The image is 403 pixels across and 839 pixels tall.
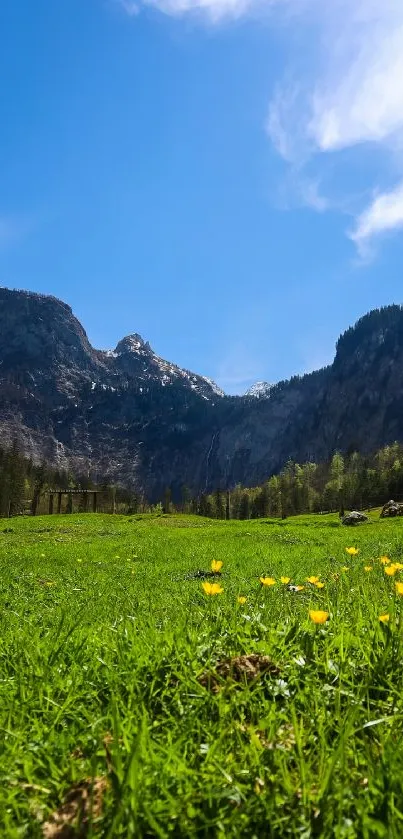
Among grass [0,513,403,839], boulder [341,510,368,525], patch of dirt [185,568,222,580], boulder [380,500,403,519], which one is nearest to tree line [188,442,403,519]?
boulder [380,500,403,519]

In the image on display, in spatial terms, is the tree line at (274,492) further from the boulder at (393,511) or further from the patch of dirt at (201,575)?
the patch of dirt at (201,575)

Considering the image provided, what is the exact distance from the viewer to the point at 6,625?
18.0ft

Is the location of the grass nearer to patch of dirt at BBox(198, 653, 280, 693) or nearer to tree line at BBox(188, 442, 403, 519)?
patch of dirt at BBox(198, 653, 280, 693)

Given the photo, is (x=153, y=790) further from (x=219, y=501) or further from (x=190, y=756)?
(x=219, y=501)

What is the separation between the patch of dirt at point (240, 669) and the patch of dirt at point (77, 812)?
91 centimetres

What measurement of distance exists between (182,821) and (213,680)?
1.07 metres

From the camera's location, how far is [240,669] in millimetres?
2652

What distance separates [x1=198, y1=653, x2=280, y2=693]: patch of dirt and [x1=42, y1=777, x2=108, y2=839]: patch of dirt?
0.91 meters

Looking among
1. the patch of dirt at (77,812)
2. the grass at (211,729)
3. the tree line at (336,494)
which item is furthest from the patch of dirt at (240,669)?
the tree line at (336,494)

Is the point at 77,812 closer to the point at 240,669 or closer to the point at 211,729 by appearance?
the point at 211,729

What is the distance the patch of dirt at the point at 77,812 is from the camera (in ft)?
4.97

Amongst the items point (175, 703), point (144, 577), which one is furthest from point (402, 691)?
point (144, 577)

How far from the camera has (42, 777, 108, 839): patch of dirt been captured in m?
1.51

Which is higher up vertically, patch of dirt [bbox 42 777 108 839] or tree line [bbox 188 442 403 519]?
tree line [bbox 188 442 403 519]
